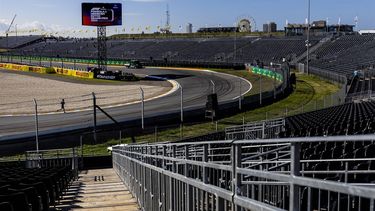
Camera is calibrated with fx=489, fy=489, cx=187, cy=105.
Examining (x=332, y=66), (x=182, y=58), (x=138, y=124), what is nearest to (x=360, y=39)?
(x=332, y=66)

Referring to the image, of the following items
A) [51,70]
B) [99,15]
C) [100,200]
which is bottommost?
[100,200]

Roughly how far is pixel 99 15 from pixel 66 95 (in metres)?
30.8

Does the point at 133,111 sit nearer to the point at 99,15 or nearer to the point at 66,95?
the point at 66,95

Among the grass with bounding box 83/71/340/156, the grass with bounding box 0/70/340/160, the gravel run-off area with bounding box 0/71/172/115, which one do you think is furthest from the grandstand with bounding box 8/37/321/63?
the gravel run-off area with bounding box 0/71/172/115

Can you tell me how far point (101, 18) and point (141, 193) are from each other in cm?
7527

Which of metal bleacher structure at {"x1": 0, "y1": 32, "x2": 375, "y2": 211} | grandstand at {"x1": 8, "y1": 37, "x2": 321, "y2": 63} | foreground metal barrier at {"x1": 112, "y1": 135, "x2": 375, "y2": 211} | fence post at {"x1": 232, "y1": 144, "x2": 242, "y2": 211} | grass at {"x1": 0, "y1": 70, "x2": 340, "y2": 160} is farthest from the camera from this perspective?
grandstand at {"x1": 8, "y1": 37, "x2": 321, "y2": 63}

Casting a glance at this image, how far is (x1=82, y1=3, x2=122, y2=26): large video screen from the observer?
81188 mm

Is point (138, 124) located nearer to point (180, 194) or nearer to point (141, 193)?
point (141, 193)

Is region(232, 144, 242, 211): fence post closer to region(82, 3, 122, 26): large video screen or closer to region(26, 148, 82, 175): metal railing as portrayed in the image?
region(26, 148, 82, 175): metal railing

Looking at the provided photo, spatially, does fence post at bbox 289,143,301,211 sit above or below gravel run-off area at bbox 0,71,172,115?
above

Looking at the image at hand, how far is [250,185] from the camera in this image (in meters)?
5.49

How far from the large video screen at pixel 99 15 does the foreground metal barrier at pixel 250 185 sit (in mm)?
74045

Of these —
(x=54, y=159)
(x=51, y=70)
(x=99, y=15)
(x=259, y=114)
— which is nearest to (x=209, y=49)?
(x=99, y=15)

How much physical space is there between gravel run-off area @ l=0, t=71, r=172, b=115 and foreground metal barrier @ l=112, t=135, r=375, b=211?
32.5 meters
